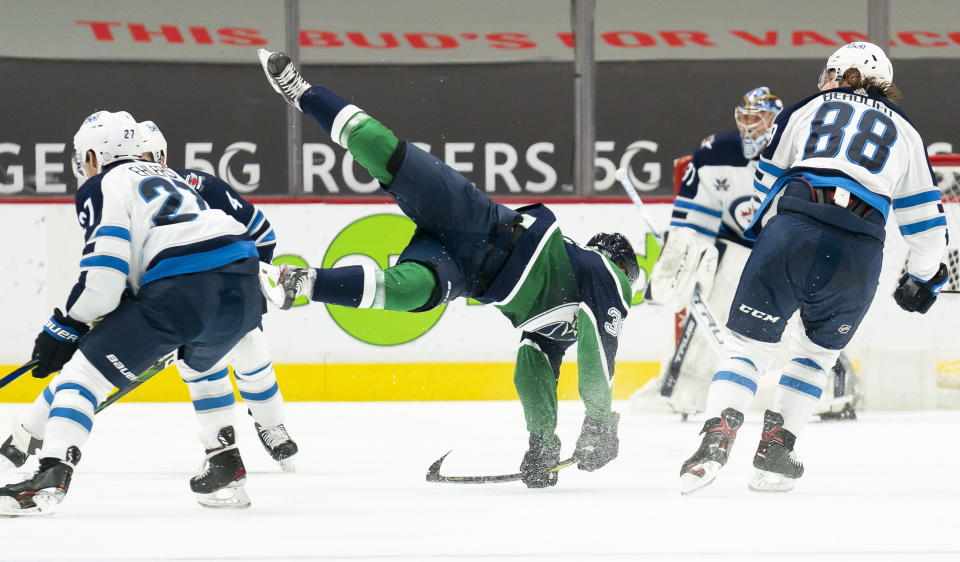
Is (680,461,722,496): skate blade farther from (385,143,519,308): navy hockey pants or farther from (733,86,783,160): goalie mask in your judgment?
(733,86,783,160): goalie mask

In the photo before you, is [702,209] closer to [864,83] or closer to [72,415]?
[864,83]

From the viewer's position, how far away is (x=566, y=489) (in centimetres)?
330

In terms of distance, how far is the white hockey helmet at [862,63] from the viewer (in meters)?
3.31

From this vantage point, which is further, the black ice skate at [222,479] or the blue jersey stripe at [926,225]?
the blue jersey stripe at [926,225]

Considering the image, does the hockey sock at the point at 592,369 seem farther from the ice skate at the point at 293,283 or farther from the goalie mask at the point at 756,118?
the goalie mask at the point at 756,118

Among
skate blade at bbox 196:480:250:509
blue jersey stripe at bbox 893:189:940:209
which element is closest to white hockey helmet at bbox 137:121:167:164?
skate blade at bbox 196:480:250:509

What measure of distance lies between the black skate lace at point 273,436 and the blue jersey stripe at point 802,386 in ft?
4.47

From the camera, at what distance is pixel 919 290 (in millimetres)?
3412

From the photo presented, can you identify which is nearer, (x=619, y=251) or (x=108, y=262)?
(x=108, y=262)

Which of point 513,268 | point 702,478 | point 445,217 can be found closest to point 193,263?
point 445,217

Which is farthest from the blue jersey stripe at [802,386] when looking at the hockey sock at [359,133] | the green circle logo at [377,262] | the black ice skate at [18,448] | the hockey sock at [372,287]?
the green circle logo at [377,262]

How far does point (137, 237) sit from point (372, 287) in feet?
1.68

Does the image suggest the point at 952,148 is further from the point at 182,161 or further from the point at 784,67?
the point at 182,161

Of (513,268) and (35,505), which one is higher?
(513,268)
